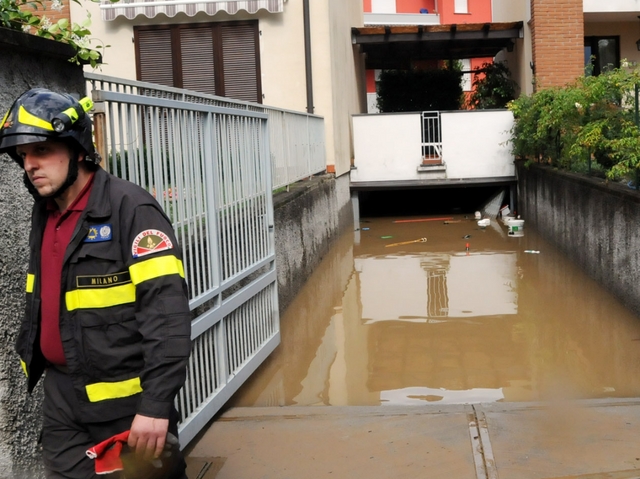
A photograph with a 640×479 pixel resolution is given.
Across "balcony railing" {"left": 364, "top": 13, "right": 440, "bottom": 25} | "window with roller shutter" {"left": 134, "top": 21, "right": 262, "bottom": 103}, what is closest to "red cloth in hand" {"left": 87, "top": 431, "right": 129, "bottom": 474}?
"window with roller shutter" {"left": 134, "top": 21, "right": 262, "bottom": 103}

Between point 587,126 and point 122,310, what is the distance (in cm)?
812

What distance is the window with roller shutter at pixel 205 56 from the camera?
16.1m

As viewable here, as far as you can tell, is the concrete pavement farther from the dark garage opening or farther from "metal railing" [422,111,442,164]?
the dark garage opening

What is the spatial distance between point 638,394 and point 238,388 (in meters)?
2.81

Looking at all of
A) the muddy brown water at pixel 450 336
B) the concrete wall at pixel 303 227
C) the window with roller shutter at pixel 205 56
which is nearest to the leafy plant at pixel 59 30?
the muddy brown water at pixel 450 336

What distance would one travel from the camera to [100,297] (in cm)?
279

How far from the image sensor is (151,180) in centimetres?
456

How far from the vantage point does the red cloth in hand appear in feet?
9.00

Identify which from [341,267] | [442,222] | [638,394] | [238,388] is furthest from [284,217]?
[442,222]

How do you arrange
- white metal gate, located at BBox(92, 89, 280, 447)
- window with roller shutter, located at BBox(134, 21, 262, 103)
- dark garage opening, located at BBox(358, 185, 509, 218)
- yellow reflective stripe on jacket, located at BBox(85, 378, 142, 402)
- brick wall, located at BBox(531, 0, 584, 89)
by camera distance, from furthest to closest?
dark garage opening, located at BBox(358, 185, 509, 218) → brick wall, located at BBox(531, 0, 584, 89) → window with roller shutter, located at BBox(134, 21, 262, 103) → white metal gate, located at BBox(92, 89, 280, 447) → yellow reflective stripe on jacket, located at BBox(85, 378, 142, 402)

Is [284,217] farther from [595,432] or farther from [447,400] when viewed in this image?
[595,432]

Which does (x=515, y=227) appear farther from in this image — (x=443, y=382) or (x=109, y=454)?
(x=109, y=454)

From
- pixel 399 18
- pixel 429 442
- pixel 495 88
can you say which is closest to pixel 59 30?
pixel 429 442

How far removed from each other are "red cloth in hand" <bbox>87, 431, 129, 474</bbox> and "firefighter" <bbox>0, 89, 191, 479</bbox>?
0.08 feet
